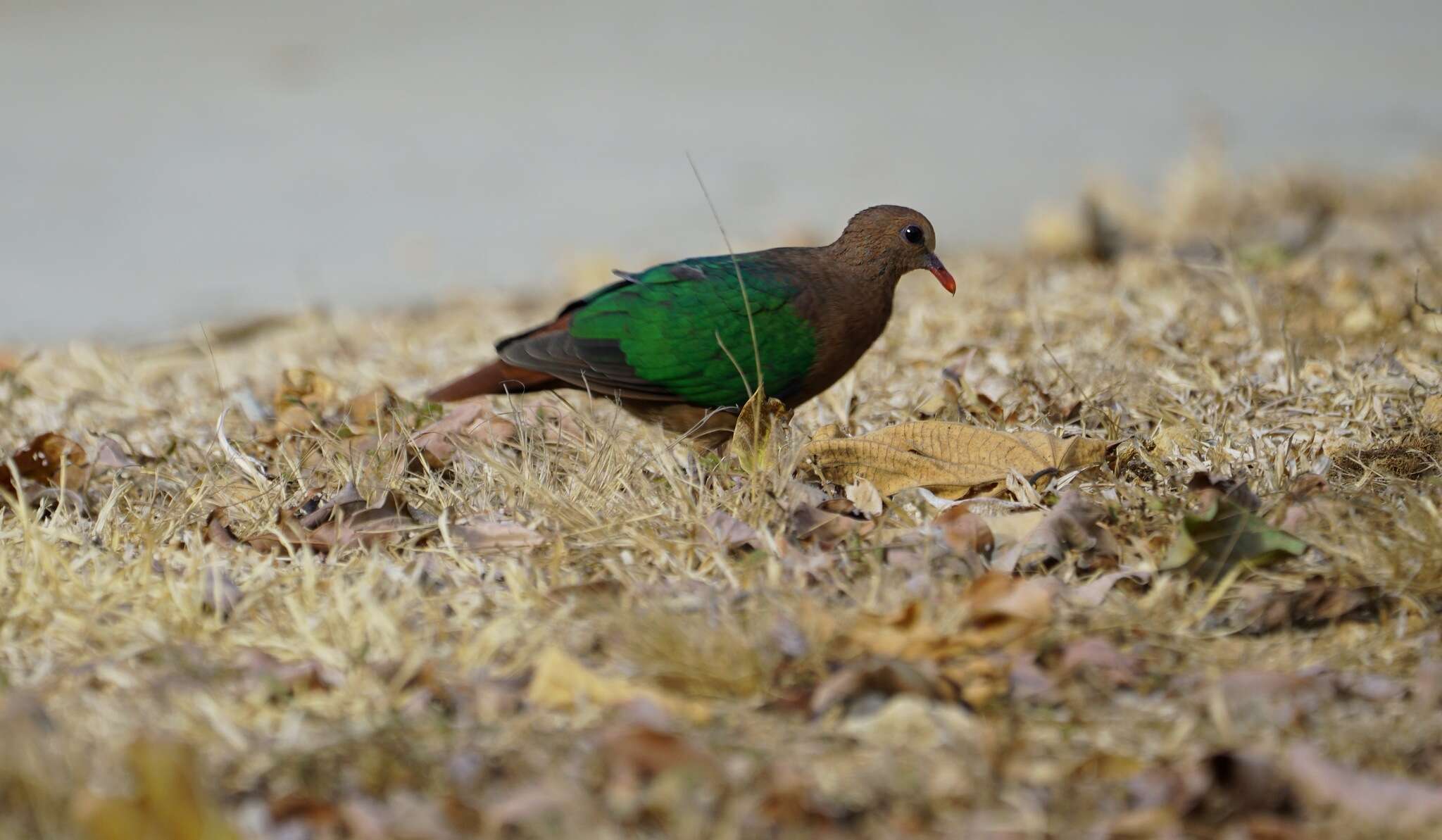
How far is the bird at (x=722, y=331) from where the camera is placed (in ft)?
10.6

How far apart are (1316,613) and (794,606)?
796 mm

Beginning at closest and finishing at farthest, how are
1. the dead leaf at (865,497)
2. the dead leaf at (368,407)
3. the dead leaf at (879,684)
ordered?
the dead leaf at (879,684) → the dead leaf at (865,497) → the dead leaf at (368,407)

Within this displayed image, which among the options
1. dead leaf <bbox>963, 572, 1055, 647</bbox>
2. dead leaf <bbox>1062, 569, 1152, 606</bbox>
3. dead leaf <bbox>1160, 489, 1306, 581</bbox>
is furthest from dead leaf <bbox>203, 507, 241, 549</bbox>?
dead leaf <bbox>1160, 489, 1306, 581</bbox>

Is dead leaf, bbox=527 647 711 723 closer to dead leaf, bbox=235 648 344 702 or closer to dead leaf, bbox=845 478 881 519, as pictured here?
dead leaf, bbox=235 648 344 702

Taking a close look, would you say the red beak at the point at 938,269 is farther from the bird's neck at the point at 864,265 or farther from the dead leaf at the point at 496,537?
the dead leaf at the point at 496,537

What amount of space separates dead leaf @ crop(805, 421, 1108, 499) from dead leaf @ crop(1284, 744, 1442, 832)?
1.14 meters

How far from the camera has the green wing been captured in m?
3.23

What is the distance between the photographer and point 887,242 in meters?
3.46

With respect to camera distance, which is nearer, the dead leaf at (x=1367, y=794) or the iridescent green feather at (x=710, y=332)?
the dead leaf at (x=1367, y=794)

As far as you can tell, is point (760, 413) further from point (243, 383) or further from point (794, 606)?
point (243, 383)

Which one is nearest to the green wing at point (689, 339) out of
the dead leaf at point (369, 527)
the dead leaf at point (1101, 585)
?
the dead leaf at point (369, 527)

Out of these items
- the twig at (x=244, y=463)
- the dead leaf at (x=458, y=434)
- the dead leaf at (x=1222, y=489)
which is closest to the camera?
the dead leaf at (x=1222, y=489)

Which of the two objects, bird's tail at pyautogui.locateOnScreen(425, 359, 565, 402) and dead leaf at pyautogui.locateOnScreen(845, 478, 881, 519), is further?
bird's tail at pyautogui.locateOnScreen(425, 359, 565, 402)

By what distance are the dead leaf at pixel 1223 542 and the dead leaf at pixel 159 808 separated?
1482 millimetres
